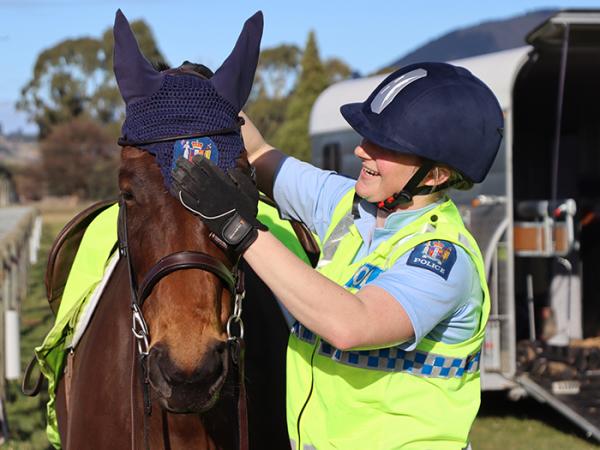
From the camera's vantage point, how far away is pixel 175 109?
230cm

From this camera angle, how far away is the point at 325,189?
2.96m

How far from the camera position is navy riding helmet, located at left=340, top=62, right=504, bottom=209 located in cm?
236

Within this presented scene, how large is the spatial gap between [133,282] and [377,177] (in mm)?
732

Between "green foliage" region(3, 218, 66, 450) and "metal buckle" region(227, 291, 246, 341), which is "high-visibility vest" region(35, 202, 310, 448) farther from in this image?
"green foliage" region(3, 218, 66, 450)

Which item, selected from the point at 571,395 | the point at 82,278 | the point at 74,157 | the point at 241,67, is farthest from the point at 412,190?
the point at 74,157

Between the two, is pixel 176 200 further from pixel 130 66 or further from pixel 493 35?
pixel 493 35

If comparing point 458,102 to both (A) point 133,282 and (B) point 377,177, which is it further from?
(A) point 133,282

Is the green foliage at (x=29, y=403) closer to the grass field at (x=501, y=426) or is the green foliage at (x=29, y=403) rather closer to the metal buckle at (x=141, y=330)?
the grass field at (x=501, y=426)

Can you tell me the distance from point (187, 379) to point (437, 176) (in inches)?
35.8

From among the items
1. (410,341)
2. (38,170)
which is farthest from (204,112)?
(38,170)

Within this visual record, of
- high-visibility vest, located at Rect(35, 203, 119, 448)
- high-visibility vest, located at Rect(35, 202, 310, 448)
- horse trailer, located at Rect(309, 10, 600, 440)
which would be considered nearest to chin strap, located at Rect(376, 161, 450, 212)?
high-visibility vest, located at Rect(35, 202, 310, 448)

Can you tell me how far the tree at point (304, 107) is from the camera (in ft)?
98.2

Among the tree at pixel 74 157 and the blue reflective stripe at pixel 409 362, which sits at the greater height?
the blue reflective stripe at pixel 409 362

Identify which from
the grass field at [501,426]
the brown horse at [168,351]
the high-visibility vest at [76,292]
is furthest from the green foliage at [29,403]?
the brown horse at [168,351]
